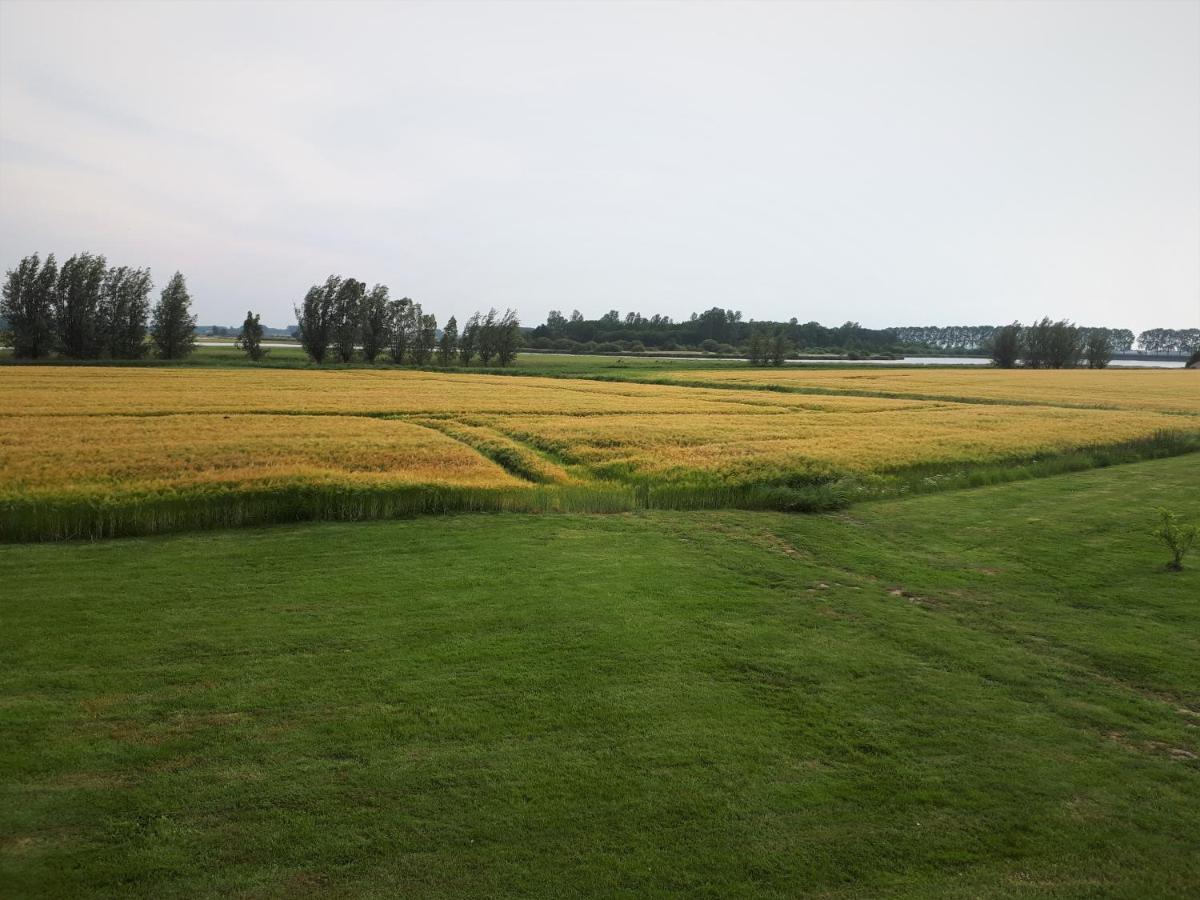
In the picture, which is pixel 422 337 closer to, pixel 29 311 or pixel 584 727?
pixel 29 311

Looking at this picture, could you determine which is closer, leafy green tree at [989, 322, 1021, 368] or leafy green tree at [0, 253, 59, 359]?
leafy green tree at [0, 253, 59, 359]

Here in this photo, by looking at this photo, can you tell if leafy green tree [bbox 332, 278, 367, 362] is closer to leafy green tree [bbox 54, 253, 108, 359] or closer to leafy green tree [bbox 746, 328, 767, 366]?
leafy green tree [bbox 54, 253, 108, 359]

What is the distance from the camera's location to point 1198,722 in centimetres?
777

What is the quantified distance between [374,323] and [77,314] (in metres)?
32.1

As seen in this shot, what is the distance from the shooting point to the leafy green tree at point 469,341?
11238 cm

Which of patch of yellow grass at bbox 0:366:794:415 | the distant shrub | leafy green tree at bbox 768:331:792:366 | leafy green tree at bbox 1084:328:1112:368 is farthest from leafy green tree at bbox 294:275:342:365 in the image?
leafy green tree at bbox 1084:328:1112:368

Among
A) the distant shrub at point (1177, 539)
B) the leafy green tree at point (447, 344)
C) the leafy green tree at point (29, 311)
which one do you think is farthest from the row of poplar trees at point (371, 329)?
the distant shrub at point (1177, 539)

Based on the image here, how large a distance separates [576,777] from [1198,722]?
20.5 feet

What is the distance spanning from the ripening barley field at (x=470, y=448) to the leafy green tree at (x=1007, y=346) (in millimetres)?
89855

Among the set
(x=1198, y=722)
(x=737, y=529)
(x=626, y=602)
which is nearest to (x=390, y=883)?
(x=626, y=602)

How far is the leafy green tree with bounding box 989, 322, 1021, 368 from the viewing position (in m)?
137

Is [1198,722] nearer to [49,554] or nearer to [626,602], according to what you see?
[626,602]

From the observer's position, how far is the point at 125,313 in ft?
293

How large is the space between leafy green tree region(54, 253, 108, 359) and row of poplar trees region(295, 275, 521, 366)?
22037mm
